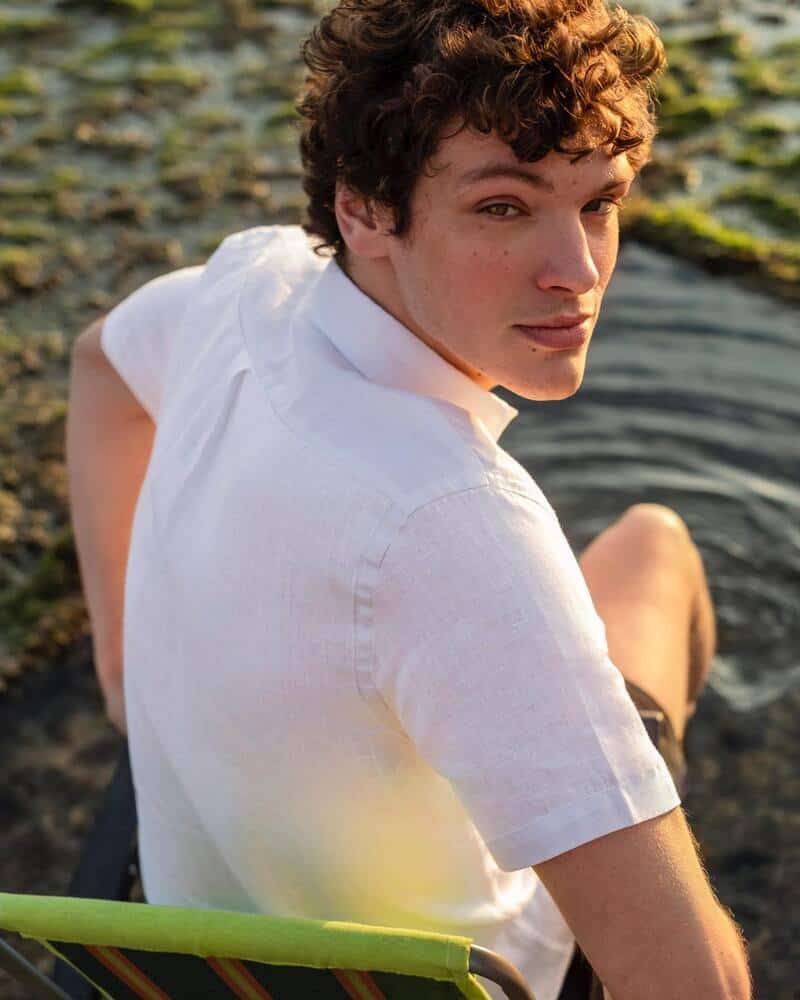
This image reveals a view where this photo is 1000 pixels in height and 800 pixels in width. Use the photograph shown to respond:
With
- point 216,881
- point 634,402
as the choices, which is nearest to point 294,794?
point 216,881

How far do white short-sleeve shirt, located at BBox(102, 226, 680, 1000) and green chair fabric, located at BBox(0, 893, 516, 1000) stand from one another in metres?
0.15

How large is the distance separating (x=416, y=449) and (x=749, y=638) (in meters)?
2.36

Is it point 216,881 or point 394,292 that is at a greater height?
point 394,292

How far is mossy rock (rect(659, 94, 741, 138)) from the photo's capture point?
19.7ft

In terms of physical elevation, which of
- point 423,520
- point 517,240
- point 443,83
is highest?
point 443,83

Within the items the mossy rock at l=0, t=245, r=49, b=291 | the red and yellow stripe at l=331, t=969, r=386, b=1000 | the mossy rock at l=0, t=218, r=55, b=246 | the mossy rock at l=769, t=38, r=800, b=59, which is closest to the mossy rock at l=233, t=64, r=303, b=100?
the mossy rock at l=0, t=218, r=55, b=246

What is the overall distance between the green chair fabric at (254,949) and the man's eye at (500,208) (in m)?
0.85

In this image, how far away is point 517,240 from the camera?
1680mm

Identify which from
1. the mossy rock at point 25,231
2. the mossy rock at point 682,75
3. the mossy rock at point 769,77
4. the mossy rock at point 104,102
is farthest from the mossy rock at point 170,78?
the mossy rock at point 769,77

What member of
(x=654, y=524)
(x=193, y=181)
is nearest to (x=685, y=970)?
(x=654, y=524)

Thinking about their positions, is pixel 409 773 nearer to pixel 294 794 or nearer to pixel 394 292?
pixel 294 794

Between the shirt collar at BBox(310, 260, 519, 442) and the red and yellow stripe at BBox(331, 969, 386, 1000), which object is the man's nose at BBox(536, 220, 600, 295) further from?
the red and yellow stripe at BBox(331, 969, 386, 1000)

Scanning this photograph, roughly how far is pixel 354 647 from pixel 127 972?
1.60 feet

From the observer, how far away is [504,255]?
169cm
